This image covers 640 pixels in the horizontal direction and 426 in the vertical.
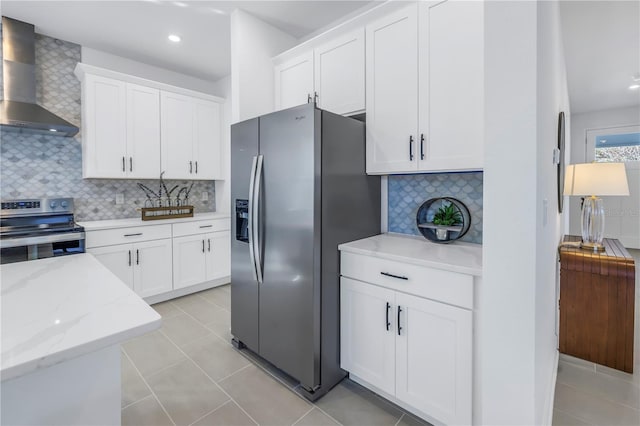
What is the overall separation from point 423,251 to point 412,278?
24 cm

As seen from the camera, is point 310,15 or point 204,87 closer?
point 310,15

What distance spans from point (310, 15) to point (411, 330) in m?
2.68

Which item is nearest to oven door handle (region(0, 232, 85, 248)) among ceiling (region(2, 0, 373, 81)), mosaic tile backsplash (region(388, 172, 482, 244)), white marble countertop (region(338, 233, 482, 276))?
ceiling (region(2, 0, 373, 81))

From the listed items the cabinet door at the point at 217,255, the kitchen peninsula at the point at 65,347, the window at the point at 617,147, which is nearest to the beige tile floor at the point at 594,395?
A: the kitchen peninsula at the point at 65,347

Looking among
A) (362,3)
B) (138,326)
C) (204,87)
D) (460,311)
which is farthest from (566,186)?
(204,87)

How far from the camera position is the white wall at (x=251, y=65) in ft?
8.59

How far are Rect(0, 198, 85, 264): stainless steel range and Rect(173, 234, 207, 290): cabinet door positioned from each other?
0.92 meters

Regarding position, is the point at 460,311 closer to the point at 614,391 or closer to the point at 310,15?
the point at 614,391

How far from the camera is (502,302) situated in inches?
46.6

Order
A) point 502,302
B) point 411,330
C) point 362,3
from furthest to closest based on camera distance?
point 362,3 → point 411,330 → point 502,302

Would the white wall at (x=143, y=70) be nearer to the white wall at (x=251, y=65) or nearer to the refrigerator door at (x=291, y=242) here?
the white wall at (x=251, y=65)

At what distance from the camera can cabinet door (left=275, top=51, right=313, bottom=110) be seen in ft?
8.46

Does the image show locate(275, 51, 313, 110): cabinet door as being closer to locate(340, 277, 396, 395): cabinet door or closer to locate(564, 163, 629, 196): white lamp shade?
locate(340, 277, 396, 395): cabinet door

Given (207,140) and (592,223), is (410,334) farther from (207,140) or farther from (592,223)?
(207,140)
